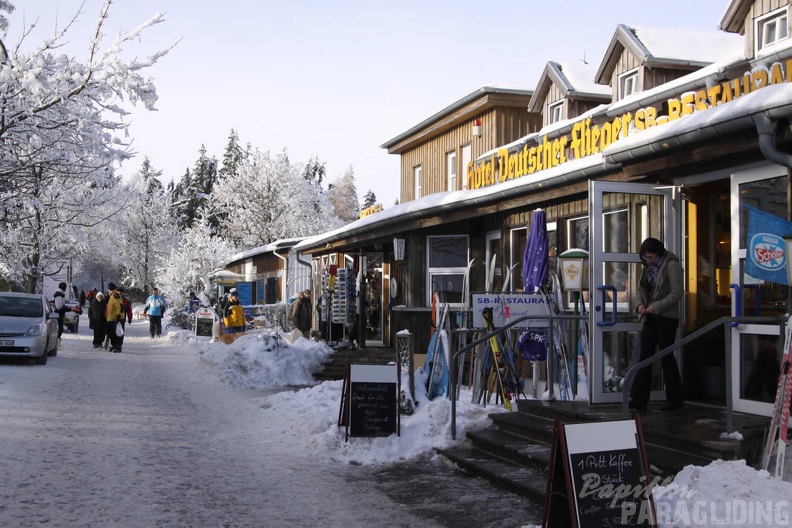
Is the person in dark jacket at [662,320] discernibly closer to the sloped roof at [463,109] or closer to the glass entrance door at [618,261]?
the glass entrance door at [618,261]

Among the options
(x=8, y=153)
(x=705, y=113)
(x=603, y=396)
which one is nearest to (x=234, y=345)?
(x=8, y=153)

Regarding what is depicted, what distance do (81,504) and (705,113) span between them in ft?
20.3

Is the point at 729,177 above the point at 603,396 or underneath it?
above

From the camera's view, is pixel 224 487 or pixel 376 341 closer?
pixel 224 487

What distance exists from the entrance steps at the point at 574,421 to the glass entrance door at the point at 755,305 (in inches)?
10.0

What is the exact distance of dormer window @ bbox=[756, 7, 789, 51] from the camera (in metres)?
10.2

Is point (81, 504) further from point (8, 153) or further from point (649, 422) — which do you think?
point (8, 153)

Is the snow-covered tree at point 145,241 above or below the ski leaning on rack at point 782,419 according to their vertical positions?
above

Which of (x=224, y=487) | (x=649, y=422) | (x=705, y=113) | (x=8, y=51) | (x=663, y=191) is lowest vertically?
(x=224, y=487)

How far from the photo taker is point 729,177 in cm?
799

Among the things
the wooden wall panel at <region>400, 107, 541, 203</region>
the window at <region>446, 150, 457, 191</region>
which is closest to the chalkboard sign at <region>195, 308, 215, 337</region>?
the wooden wall panel at <region>400, 107, 541, 203</region>

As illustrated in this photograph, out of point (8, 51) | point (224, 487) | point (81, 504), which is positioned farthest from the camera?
point (8, 51)

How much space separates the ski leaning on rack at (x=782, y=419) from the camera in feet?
17.2

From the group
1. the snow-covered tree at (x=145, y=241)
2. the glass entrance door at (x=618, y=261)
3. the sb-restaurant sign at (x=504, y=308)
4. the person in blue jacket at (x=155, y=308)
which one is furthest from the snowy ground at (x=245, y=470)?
the snow-covered tree at (x=145, y=241)
